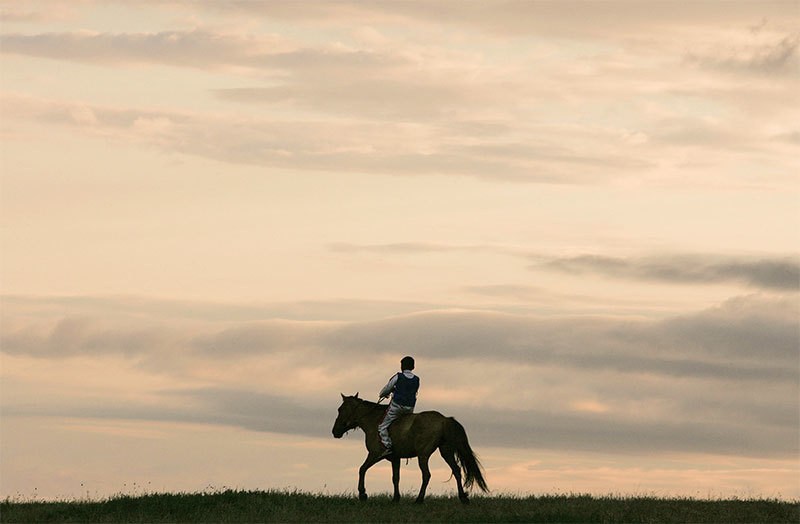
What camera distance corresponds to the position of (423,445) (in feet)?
91.2

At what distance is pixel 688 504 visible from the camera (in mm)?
A: 27500

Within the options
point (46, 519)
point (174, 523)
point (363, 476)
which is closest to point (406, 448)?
point (363, 476)

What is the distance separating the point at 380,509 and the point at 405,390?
294 centimetres

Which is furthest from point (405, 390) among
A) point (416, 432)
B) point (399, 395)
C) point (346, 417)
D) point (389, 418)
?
point (346, 417)

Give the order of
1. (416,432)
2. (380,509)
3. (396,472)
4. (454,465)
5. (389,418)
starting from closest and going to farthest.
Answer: (380,509) → (454,465) → (416,432) → (389,418) → (396,472)

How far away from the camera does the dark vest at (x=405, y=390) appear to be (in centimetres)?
2797

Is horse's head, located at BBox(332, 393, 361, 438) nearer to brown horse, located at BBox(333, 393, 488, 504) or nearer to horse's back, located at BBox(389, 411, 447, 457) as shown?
brown horse, located at BBox(333, 393, 488, 504)

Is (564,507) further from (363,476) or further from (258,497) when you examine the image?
(258,497)

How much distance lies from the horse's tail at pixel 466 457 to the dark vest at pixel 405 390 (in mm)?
1091

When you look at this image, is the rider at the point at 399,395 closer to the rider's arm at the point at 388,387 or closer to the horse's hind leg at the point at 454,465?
the rider's arm at the point at 388,387

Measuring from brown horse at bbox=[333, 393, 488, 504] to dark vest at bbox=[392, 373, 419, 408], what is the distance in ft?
1.18

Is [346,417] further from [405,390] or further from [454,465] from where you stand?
[454,465]

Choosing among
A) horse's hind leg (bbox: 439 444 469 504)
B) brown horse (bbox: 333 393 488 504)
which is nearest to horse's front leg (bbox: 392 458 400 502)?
brown horse (bbox: 333 393 488 504)

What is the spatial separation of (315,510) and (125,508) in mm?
4561
